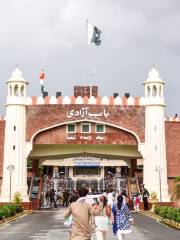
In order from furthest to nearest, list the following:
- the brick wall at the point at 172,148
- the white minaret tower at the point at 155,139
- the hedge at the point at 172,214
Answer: the brick wall at the point at 172,148 < the white minaret tower at the point at 155,139 < the hedge at the point at 172,214

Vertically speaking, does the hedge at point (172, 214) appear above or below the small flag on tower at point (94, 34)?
below

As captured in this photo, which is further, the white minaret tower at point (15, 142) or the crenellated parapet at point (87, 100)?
the crenellated parapet at point (87, 100)

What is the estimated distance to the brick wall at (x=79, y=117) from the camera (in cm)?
4009

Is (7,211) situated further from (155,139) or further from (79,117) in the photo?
(155,139)

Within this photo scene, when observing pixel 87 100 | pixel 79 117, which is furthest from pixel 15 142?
pixel 87 100

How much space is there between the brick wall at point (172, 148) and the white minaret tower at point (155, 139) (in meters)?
2.62

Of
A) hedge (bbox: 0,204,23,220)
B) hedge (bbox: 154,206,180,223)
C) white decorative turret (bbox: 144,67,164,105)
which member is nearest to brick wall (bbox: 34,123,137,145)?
white decorative turret (bbox: 144,67,164,105)

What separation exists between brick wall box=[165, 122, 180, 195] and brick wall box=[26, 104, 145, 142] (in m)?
3.12

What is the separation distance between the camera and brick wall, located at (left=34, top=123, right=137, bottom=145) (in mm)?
40000

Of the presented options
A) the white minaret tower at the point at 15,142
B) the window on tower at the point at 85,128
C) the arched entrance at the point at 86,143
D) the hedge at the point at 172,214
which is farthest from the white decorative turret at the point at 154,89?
the hedge at the point at 172,214

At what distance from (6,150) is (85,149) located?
5859 millimetres

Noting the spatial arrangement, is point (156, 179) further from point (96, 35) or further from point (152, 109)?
point (96, 35)

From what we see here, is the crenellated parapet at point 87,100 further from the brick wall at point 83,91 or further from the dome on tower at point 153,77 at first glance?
the brick wall at point 83,91

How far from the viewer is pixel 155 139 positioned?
130ft
